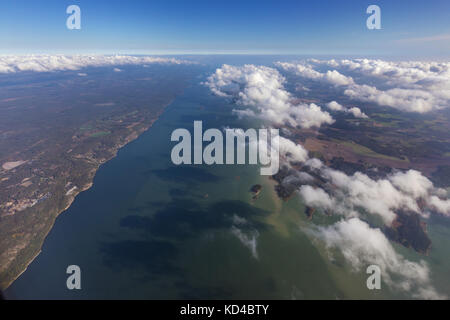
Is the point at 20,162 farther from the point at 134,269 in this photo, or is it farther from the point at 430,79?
the point at 430,79

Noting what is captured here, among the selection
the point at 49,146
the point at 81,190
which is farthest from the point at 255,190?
the point at 49,146

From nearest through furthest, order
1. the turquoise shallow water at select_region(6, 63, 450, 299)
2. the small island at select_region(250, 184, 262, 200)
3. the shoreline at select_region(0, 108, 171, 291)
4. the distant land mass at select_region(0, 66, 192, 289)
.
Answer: the turquoise shallow water at select_region(6, 63, 450, 299) < the shoreline at select_region(0, 108, 171, 291) < the distant land mass at select_region(0, 66, 192, 289) < the small island at select_region(250, 184, 262, 200)

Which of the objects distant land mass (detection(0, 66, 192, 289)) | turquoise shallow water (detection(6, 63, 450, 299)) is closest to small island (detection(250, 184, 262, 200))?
turquoise shallow water (detection(6, 63, 450, 299))

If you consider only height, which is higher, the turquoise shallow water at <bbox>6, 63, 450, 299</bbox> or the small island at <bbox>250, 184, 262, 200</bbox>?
the small island at <bbox>250, 184, 262, 200</bbox>

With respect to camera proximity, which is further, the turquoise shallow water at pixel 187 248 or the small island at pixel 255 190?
the small island at pixel 255 190

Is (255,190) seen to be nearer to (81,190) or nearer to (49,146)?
(81,190)

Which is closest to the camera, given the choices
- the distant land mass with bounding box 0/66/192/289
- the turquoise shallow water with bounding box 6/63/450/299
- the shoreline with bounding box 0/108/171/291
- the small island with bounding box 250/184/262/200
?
the turquoise shallow water with bounding box 6/63/450/299

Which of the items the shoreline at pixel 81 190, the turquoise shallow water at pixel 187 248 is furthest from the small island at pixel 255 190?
the shoreline at pixel 81 190

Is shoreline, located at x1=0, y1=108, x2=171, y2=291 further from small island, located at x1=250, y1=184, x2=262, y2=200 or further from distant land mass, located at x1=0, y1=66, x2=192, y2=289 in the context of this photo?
small island, located at x1=250, y1=184, x2=262, y2=200

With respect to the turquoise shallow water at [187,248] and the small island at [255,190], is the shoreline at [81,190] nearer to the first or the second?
the turquoise shallow water at [187,248]

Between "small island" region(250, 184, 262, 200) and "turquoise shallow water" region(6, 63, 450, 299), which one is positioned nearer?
"turquoise shallow water" region(6, 63, 450, 299)
